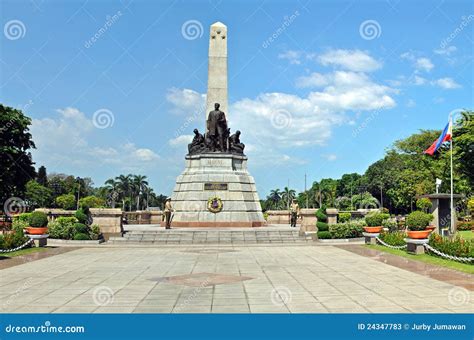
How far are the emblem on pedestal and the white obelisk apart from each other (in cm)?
663

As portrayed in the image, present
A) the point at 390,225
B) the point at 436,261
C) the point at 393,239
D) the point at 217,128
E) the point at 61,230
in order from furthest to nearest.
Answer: the point at 217,128 < the point at 390,225 < the point at 61,230 < the point at 393,239 < the point at 436,261

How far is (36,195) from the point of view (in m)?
69.0

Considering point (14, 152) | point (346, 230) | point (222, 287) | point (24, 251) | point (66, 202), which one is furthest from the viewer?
point (66, 202)

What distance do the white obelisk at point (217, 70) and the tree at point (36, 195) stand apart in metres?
46.8

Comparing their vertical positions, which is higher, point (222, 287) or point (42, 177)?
point (42, 177)

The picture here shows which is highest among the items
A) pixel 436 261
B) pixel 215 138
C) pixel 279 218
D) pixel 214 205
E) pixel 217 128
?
pixel 217 128

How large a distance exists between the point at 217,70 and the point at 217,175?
773cm

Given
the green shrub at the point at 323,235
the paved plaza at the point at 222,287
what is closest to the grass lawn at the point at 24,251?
the paved plaza at the point at 222,287

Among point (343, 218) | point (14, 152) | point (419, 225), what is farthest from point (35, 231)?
point (14, 152)

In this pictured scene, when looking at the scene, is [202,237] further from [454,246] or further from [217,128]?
[454,246]

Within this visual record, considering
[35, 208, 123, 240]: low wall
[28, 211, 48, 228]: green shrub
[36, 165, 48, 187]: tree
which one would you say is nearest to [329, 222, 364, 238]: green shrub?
[35, 208, 123, 240]: low wall

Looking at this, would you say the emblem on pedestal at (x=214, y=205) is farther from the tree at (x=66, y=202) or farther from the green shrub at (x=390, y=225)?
the tree at (x=66, y=202)

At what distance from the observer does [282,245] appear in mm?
22578

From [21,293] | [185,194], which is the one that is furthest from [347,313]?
[185,194]
